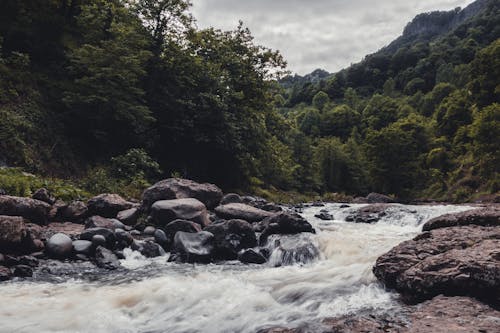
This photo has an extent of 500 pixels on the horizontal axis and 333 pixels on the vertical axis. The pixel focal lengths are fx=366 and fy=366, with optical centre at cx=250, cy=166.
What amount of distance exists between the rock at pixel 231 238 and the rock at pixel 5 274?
455 cm

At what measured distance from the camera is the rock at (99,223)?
10.5 m

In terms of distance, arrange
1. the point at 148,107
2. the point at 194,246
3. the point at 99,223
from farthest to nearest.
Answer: the point at 148,107 → the point at 99,223 → the point at 194,246

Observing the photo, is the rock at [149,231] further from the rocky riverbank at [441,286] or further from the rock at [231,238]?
the rocky riverbank at [441,286]

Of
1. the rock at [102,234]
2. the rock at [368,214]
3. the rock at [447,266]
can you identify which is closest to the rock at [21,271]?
the rock at [102,234]

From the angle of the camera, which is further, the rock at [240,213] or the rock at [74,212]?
the rock at [240,213]

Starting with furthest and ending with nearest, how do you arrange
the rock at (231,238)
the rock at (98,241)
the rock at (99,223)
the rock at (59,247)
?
the rock at (99,223) < the rock at (231,238) < the rock at (98,241) < the rock at (59,247)

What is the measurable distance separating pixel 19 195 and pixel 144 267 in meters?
5.33

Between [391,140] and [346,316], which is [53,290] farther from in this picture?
[391,140]

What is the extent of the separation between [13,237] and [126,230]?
11.0 feet

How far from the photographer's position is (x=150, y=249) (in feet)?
31.4

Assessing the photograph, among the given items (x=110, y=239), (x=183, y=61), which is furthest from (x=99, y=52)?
(x=110, y=239)

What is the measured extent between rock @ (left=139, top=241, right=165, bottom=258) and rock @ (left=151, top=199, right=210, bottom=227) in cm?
196

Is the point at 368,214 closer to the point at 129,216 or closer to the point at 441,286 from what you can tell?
the point at 129,216

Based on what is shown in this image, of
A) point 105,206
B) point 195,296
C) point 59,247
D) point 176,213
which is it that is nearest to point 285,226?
point 176,213
